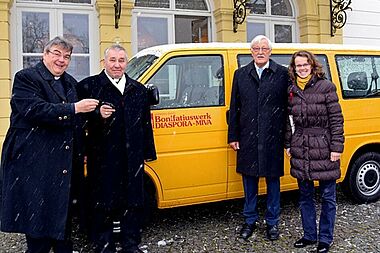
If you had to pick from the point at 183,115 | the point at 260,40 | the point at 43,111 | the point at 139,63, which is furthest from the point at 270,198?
the point at 43,111

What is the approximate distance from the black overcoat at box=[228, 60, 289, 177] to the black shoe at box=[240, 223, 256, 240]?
574 millimetres

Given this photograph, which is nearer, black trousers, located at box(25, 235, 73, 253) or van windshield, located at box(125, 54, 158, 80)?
black trousers, located at box(25, 235, 73, 253)

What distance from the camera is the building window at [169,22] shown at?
9.55m

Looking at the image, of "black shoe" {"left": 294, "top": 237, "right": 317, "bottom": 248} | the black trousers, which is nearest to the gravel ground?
"black shoe" {"left": 294, "top": 237, "right": 317, "bottom": 248}

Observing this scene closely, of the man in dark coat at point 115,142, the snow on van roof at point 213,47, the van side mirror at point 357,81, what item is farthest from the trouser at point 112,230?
the van side mirror at point 357,81

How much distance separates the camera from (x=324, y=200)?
403cm

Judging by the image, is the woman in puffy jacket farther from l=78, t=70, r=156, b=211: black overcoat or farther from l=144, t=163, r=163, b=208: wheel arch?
l=78, t=70, r=156, b=211: black overcoat

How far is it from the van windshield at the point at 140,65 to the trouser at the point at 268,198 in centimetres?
152

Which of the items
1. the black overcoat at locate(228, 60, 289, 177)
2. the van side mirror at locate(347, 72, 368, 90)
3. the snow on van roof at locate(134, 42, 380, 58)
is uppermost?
the snow on van roof at locate(134, 42, 380, 58)

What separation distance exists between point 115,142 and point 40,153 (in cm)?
78

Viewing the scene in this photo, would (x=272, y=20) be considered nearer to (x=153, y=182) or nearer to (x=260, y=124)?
(x=260, y=124)

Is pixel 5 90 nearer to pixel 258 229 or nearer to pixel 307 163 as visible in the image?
pixel 258 229

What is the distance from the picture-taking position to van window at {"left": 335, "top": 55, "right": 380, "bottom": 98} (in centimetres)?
531

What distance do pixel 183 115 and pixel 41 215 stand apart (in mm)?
1828
